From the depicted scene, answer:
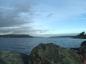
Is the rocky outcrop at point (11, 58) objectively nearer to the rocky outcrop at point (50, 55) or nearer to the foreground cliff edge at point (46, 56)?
the foreground cliff edge at point (46, 56)

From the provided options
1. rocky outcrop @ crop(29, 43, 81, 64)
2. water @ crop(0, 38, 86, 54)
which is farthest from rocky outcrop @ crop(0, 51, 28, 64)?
water @ crop(0, 38, 86, 54)

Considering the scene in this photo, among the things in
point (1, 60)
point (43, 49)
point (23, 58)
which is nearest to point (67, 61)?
point (43, 49)

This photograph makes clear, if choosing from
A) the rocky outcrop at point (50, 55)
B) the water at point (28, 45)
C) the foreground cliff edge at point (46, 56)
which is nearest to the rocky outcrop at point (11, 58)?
the foreground cliff edge at point (46, 56)

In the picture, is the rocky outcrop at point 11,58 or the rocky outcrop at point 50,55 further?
the rocky outcrop at point 11,58

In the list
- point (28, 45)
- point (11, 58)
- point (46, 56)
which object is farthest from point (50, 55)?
point (28, 45)

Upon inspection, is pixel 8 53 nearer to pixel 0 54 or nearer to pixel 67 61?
pixel 0 54

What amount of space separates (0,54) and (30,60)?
58.0 inches

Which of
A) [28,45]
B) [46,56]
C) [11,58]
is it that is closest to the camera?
[46,56]

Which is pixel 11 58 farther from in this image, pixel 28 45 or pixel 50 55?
pixel 28 45

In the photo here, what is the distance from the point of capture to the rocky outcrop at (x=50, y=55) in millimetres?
13640

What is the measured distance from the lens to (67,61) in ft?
45.4

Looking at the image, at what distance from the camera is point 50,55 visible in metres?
13.7

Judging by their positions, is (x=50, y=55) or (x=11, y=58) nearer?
(x=50, y=55)

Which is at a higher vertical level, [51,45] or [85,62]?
[51,45]
